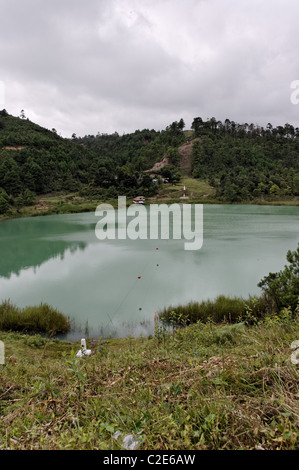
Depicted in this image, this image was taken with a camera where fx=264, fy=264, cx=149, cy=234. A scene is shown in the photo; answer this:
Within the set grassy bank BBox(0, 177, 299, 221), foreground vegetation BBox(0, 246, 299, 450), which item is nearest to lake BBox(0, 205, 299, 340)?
foreground vegetation BBox(0, 246, 299, 450)

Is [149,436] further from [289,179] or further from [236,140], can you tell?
[236,140]

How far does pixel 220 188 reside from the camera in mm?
52844

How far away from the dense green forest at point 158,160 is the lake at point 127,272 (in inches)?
921

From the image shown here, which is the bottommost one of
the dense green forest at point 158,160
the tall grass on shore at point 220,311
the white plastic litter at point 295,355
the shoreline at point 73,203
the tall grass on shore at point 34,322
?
the tall grass on shore at point 34,322

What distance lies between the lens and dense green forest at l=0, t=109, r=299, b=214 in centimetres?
5019

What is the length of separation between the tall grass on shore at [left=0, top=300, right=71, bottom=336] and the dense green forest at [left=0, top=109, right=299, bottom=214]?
33099 mm

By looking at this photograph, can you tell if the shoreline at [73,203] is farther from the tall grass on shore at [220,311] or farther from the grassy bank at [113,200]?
the tall grass on shore at [220,311]

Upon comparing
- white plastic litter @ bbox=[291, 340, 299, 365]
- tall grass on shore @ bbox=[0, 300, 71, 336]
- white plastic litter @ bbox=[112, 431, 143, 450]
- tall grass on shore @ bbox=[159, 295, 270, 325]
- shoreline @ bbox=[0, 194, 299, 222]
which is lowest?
tall grass on shore @ bbox=[0, 300, 71, 336]

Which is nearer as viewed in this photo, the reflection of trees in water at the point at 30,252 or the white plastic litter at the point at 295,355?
the white plastic litter at the point at 295,355

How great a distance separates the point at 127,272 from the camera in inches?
516

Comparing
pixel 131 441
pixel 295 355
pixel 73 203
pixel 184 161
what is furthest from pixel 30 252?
pixel 184 161

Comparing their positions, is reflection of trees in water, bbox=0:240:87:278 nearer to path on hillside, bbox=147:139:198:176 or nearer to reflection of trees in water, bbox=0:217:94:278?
reflection of trees in water, bbox=0:217:94:278

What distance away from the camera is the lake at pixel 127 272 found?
29.4 feet

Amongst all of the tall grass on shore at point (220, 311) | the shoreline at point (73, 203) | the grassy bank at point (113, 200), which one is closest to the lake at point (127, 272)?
the tall grass on shore at point (220, 311)
